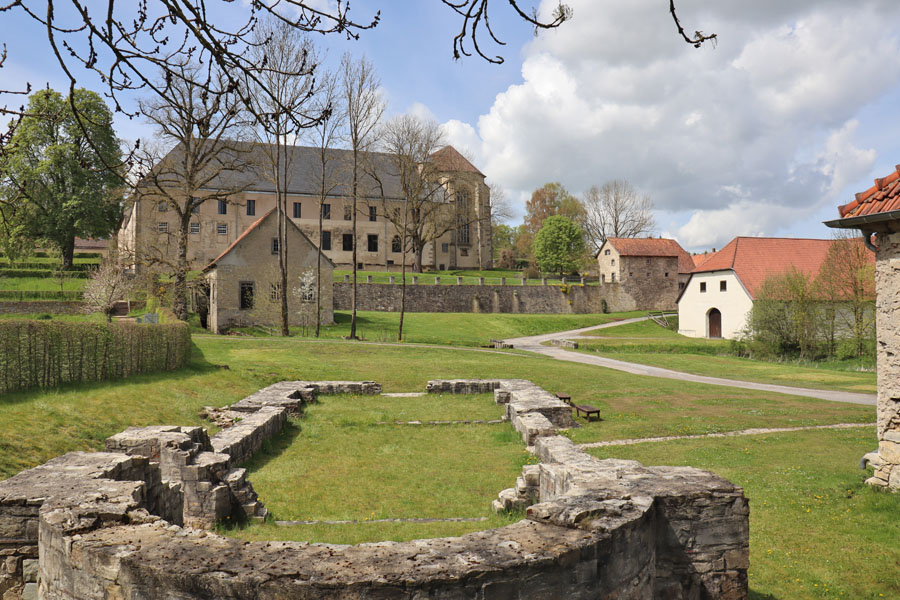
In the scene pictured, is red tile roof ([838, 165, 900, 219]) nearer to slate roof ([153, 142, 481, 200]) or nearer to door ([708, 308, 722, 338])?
door ([708, 308, 722, 338])

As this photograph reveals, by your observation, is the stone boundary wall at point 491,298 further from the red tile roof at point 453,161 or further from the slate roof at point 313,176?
the red tile roof at point 453,161

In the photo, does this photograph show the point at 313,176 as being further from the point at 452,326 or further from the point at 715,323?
the point at 715,323

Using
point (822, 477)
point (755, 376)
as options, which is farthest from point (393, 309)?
point (822, 477)

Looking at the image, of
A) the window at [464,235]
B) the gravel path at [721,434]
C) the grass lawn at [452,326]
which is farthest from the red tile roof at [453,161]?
the gravel path at [721,434]

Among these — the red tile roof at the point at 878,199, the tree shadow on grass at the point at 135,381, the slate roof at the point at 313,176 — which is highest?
the slate roof at the point at 313,176

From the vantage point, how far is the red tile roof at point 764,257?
142ft

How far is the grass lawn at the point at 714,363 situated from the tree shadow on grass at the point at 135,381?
2159cm

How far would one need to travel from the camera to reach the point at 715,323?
154 ft

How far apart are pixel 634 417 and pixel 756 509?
7.90 meters

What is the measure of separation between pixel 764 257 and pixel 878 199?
38.5 m

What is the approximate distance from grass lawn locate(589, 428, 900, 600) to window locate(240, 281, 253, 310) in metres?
29.2

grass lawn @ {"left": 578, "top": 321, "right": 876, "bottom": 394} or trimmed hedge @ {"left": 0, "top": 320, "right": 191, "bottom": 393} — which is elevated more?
trimmed hedge @ {"left": 0, "top": 320, "right": 191, "bottom": 393}

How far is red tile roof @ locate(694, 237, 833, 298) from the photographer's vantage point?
43.2 metres

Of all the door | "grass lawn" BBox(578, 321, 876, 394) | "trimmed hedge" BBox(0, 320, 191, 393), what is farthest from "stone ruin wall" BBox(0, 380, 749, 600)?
the door
